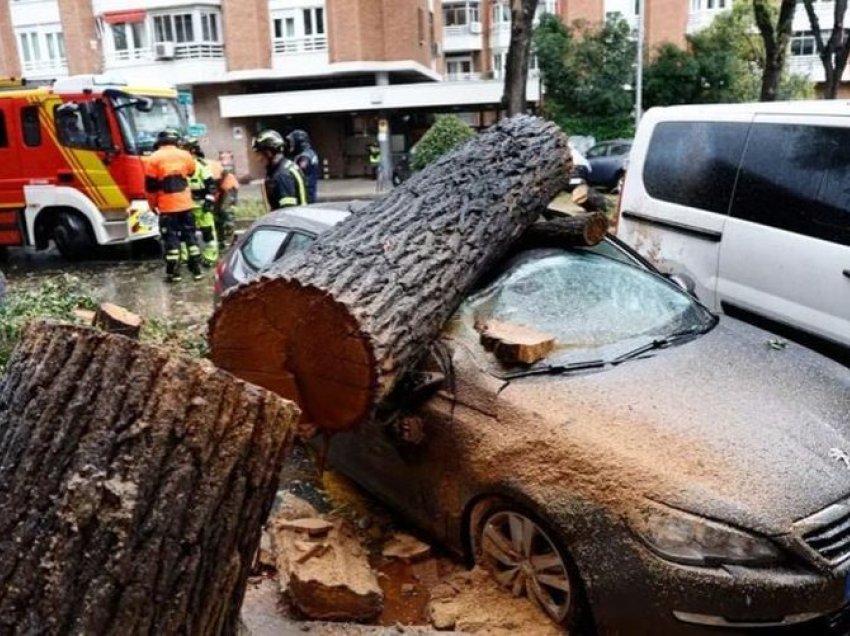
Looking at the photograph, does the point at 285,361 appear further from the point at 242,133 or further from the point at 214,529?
the point at 242,133

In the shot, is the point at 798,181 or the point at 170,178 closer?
the point at 798,181

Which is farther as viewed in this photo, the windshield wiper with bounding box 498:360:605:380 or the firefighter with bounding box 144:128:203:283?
the firefighter with bounding box 144:128:203:283

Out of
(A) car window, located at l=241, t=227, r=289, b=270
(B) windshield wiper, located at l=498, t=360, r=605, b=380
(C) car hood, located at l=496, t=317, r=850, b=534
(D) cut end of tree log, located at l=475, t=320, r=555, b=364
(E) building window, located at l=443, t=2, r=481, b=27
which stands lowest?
(C) car hood, located at l=496, t=317, r=850, b=534

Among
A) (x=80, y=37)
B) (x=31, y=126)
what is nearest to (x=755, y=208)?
(x=31, y=126)

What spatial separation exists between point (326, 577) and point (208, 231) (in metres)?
8.46

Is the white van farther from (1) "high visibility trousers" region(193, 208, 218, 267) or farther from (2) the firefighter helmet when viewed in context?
(1) "high visibility trousers" region(193, 208, 218, 267)

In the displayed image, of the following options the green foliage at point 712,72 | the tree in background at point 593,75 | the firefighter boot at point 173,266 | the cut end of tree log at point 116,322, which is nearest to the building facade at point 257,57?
the tree in background at point 593,75

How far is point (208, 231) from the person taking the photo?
10.8 m

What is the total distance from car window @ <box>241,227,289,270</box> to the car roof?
2.5 inches

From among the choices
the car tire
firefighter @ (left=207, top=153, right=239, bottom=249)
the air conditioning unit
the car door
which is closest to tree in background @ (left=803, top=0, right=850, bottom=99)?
firefighter @ (left=207, top=153, right=239, bottom=249)

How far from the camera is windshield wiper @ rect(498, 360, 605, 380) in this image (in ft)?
10.5

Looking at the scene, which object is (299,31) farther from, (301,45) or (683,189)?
(683,189)

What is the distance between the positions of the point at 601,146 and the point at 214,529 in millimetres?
19830

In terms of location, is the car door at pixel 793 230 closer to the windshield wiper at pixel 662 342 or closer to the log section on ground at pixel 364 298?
the windshield wiper at pixel 662 342
